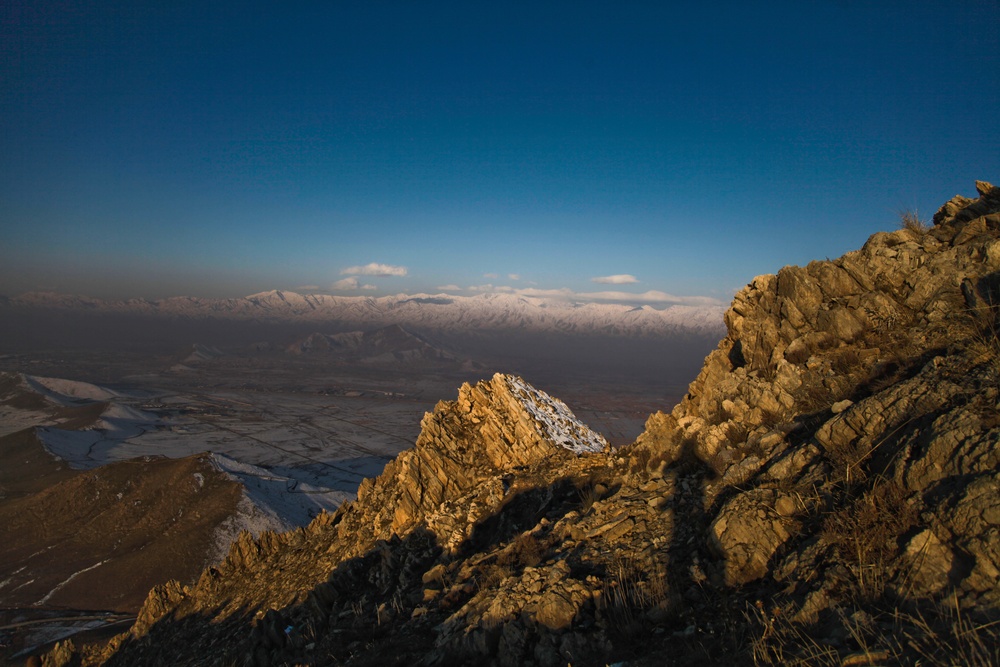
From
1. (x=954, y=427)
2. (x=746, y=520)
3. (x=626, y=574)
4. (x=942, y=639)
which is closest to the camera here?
(x=942, y=639)

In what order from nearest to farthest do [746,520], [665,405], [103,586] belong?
1. [746,520]
2. [103,586]
3. [665,405]

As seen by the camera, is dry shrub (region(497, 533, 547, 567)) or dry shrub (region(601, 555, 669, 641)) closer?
dry shrub (region(601, 555, 669, 641))

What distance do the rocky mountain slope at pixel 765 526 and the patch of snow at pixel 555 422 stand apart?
2.29 m

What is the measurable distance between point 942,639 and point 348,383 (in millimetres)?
173424

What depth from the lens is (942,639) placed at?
2.99m

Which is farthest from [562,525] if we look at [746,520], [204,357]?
[204,357]

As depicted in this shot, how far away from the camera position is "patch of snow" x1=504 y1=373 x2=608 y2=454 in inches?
550

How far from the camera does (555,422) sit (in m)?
15.1

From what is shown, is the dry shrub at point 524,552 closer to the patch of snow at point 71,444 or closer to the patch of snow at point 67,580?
the patch of snow at point 67,580

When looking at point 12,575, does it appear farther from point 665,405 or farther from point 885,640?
point 665,405

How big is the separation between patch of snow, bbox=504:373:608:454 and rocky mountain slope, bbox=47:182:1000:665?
7.50ft

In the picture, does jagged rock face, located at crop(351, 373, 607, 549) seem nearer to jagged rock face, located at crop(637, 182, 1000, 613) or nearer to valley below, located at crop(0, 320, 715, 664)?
jagged rock face, located at crop(637, 182, 1000, 613)

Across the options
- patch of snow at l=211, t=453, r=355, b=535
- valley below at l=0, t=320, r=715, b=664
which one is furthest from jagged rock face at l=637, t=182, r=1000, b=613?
patch of snow at l=211, t=453, r=355, b=535

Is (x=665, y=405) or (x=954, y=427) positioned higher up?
(x=954, y=427)
